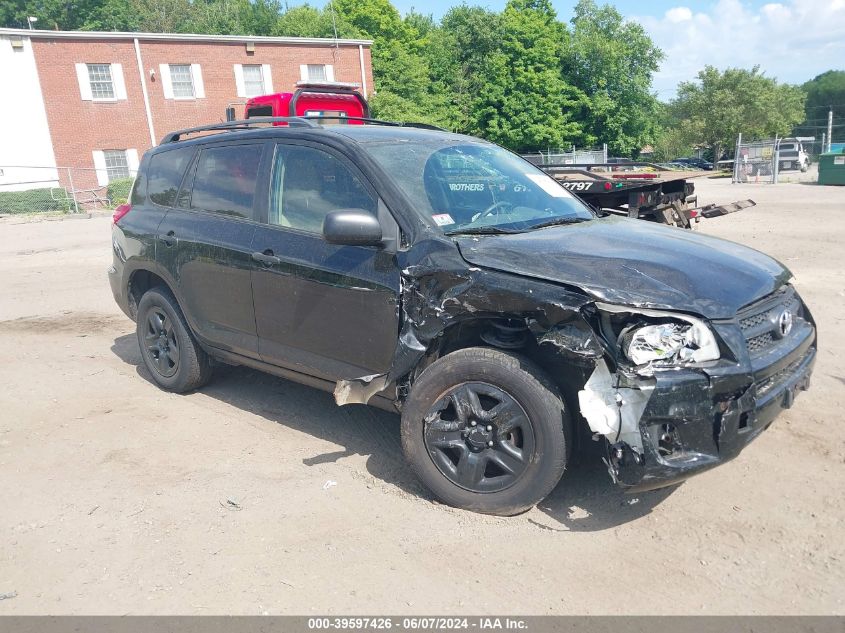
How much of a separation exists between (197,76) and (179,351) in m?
28.8

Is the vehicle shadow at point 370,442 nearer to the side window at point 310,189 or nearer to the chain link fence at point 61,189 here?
the side window at point 310,189

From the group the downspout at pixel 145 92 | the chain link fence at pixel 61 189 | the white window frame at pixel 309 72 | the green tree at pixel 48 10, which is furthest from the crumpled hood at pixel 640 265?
the green tree at pixel 48 10

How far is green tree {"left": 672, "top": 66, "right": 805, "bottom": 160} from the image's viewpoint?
48906 mm

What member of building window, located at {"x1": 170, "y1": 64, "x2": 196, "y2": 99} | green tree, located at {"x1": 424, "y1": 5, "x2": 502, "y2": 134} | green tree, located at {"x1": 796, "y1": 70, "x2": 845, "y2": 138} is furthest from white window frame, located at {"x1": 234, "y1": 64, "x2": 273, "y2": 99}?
green tree, located at {"x1": 796, "y1": 70, "x2": 845, "y2": 138}

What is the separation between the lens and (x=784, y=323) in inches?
131

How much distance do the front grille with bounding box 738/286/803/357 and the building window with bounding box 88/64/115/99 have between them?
31.3m

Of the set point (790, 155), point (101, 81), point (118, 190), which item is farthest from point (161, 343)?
point (790, 155)

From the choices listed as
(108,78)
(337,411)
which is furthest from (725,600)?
(108,78)

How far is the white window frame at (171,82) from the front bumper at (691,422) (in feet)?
103

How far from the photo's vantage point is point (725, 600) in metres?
2.77

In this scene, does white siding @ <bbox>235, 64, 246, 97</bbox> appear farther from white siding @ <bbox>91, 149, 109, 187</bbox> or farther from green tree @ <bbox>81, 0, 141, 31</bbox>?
green tree @ <bbox>81, 0, 141, 31</bbox>

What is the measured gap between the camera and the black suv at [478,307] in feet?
9.61

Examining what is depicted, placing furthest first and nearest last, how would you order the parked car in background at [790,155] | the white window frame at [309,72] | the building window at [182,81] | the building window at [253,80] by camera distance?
the white window frame at [309,72]
the parked car in background at [790,155]
the building window at [253,80]
the building window at [182,81]
